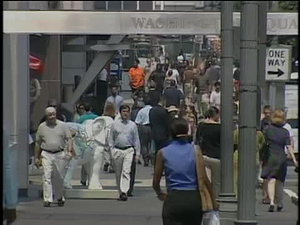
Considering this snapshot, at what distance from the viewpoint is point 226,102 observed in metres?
12.6

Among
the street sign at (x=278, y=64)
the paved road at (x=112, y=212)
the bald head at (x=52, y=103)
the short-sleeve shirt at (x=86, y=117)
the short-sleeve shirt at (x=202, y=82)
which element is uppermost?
the street sign at (x=278, y=64)

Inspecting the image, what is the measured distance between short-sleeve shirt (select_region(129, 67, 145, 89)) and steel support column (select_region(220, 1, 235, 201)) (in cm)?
282

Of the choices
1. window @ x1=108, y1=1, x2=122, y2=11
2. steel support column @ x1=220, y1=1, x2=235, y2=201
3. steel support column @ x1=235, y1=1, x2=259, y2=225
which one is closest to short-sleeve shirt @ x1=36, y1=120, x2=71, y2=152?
steel support column @ x1=220, y1=1, x2=235, y2=201

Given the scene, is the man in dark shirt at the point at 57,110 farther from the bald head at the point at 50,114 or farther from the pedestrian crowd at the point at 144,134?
the bald head at the point at 50,114

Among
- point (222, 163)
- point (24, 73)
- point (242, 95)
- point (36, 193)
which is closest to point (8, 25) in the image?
point (24, 73)

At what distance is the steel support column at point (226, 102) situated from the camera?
12.4m

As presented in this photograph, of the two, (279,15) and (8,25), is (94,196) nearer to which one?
(8,25)

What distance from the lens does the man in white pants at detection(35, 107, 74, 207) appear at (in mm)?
13766

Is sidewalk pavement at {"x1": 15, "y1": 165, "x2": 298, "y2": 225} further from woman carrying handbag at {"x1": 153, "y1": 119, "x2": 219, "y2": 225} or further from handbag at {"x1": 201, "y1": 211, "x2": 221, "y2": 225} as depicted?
woman carrying handbag at {"x1": 153, "y1": 119, "x2": 219, "y2": 225}

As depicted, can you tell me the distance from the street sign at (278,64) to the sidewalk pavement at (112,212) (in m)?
2.24

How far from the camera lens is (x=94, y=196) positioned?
15.1m

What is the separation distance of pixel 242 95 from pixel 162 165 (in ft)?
5.81

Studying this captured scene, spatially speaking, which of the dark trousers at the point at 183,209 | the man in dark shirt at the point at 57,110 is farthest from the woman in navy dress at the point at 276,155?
the dark trousers at the point at 183,209

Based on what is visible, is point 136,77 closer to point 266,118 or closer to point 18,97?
point 18,97
